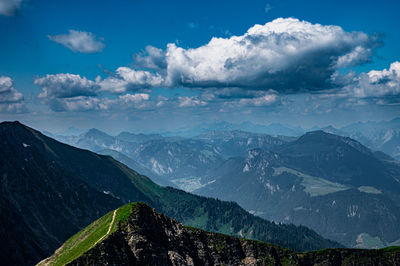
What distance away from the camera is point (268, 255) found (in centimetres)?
11656

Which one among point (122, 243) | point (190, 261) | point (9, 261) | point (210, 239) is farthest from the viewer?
point (9, 261)

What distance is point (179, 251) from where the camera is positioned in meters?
101

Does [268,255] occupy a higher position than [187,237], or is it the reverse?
[187,237]

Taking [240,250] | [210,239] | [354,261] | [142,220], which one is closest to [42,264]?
[142,220]

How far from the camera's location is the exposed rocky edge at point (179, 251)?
84800mm

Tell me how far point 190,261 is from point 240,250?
22.4 meters

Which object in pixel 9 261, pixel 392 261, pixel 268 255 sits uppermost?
pixel 268 255

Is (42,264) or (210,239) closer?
(210,239)

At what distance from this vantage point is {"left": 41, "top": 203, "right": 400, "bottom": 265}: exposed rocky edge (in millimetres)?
84800

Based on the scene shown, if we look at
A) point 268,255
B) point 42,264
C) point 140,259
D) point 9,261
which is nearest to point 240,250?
point 268,255

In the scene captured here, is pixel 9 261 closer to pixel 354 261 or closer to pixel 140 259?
pixel 140 259

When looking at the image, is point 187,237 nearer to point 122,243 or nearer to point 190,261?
point 190,261

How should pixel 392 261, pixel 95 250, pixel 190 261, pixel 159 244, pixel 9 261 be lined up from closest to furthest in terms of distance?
pixel 95 250
pixel 159 244
pixel 190 261
pixel 392 261
pixel 9 261

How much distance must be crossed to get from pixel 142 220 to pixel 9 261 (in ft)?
503
